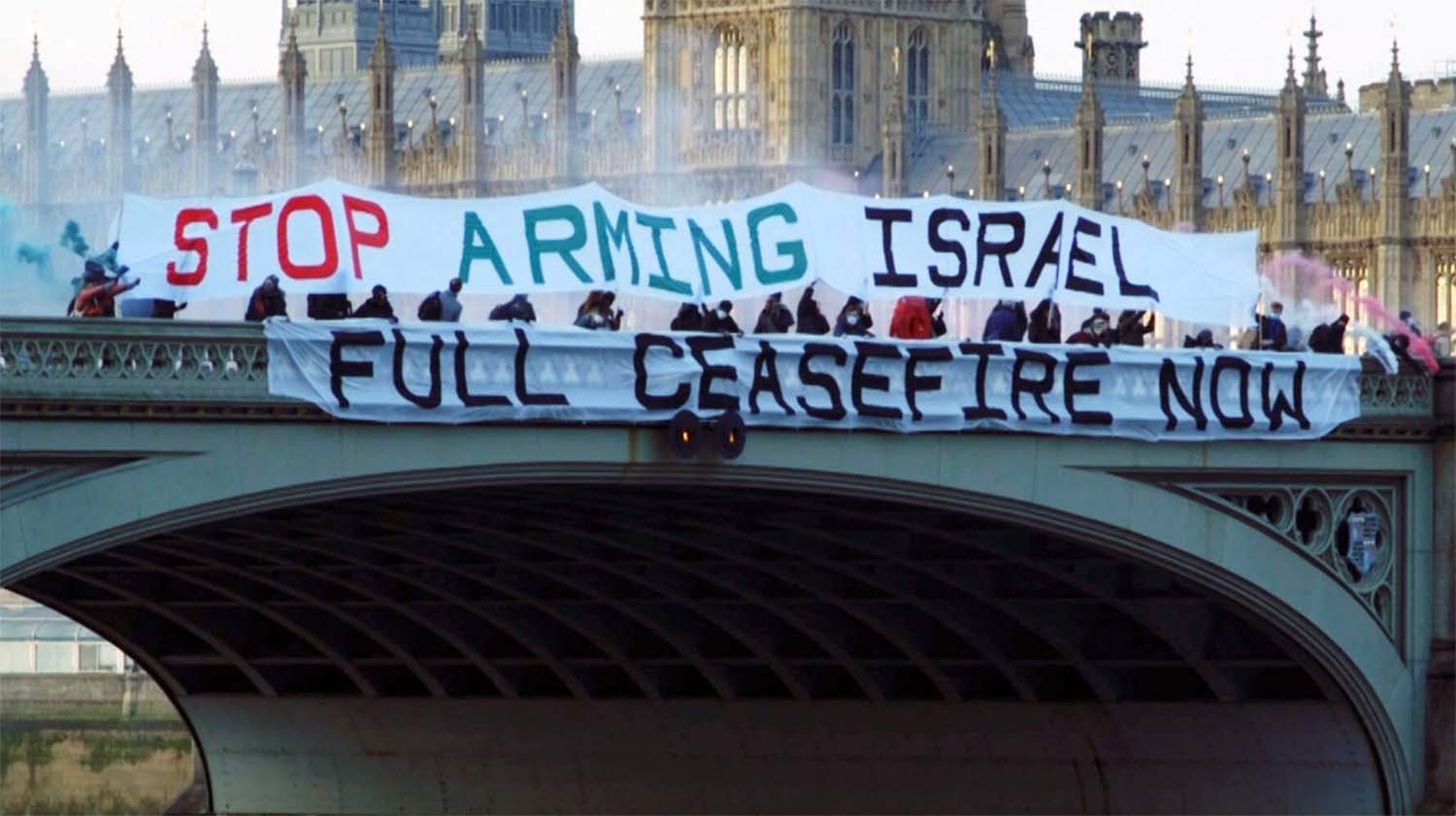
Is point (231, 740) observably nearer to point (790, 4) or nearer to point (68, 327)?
point (68, 327)

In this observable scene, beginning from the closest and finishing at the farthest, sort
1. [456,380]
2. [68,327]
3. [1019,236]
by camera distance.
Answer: [68,327] < [456,380] < [1019,236]

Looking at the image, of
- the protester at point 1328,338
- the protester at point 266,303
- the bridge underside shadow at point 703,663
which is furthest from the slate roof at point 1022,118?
the protester at point 266,303

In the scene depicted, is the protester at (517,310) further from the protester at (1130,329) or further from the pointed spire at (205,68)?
the pointed spire at (205,68)

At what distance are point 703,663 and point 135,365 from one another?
1741cm

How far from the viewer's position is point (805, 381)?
125ft

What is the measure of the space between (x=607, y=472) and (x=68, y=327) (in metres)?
5.19

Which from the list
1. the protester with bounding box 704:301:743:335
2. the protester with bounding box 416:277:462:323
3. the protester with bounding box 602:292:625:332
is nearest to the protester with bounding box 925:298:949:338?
the protester with bounding box 704:301:743:335

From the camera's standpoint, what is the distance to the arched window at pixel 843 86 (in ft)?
396

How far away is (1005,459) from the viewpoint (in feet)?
129

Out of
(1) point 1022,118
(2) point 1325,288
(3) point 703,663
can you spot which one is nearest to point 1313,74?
(1) point 1022,118

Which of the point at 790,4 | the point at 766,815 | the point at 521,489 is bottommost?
the point at 766,815

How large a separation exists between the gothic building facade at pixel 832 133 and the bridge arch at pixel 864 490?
191 feet

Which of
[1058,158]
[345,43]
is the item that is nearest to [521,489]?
[1058,158]

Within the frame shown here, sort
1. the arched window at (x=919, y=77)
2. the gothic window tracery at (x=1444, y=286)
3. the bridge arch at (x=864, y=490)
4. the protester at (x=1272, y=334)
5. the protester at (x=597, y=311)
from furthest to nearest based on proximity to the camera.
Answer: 1. the arched window at (x=919, y=77)
2. the gothic window tracery at (x=1444, y=286)
3. the protester at (x=1272, y=334)
4. the protester at (x=597, y=311)
5. the bridge arch at (x=864, y=490)
